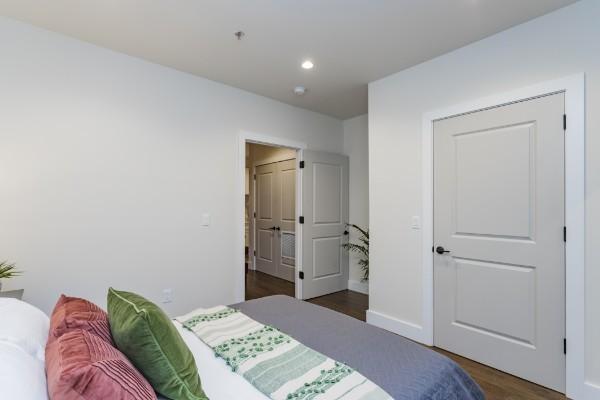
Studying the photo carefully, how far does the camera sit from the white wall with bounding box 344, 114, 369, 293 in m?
4.31

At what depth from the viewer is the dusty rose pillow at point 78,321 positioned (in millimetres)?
1080

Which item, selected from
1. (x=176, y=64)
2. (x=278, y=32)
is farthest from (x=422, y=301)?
(x=176, y=64)

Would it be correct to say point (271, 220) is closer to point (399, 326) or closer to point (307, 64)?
point (399, 326)

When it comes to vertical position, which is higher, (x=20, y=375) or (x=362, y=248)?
(x=20, y=375)

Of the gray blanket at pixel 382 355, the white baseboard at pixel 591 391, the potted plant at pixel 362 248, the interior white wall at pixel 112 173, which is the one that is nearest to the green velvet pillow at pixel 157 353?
the gray blanket at pixel 382 355

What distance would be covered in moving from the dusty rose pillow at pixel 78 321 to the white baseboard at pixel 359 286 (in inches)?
139

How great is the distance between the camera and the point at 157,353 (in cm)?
98

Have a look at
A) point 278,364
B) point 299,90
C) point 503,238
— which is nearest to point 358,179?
point 299,90

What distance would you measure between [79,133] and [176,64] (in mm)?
1041

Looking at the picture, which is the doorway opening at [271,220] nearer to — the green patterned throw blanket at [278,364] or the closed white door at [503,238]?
the closed white door at [503,238]

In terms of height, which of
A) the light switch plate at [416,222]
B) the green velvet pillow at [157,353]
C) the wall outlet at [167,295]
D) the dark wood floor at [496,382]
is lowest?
the dark wood floor at [496,382]

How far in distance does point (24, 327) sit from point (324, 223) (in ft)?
11.3

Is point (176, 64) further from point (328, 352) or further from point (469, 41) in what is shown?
point (328, 352)

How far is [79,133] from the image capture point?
2416 millimetres
